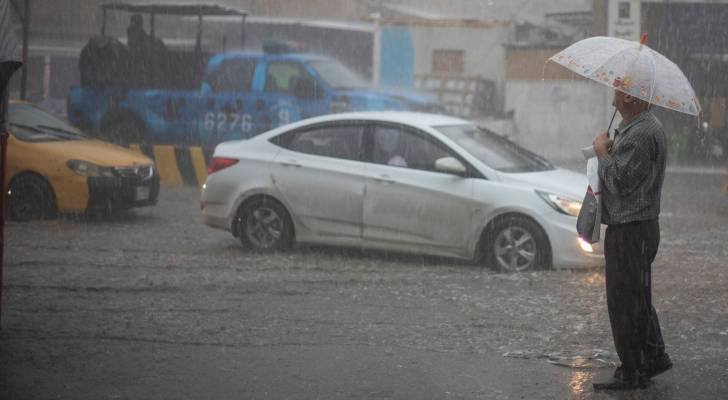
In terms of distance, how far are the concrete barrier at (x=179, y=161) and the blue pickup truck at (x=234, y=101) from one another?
77cm

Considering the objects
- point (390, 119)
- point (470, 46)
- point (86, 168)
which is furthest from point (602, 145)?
point (470, 46)

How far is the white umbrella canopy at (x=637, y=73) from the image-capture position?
5414mm

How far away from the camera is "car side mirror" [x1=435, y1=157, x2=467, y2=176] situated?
969 cm

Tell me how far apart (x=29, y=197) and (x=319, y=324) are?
253 inches

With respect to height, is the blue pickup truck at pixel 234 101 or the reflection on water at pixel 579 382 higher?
the blue pickup truck at pixel 234 101

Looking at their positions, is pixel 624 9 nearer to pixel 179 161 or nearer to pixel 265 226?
pixel 179 161

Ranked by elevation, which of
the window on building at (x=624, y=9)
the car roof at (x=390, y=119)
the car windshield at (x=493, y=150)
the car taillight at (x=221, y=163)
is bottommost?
the car taillight at (x=221, y=163)

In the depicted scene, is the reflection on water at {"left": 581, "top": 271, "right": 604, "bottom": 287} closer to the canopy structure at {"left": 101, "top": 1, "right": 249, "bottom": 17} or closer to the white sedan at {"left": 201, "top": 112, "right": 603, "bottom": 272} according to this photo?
the white sedan at {"left": 201, "top": 112, "right": 603, "bottom": 272}

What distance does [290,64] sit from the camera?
17391mm

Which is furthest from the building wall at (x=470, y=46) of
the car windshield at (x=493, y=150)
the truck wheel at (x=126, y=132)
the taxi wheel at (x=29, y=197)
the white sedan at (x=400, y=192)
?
the white sedan at (x=400, y=192)

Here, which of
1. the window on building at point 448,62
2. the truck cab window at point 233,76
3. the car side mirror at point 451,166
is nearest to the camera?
the car side mirror at point 451,166

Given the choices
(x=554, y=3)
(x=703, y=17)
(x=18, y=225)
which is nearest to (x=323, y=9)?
(x=554, y=3)

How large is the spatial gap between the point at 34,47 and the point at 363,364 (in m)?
29.7

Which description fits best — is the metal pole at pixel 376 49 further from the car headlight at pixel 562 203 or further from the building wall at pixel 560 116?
the car headlight at pixel 562 203
